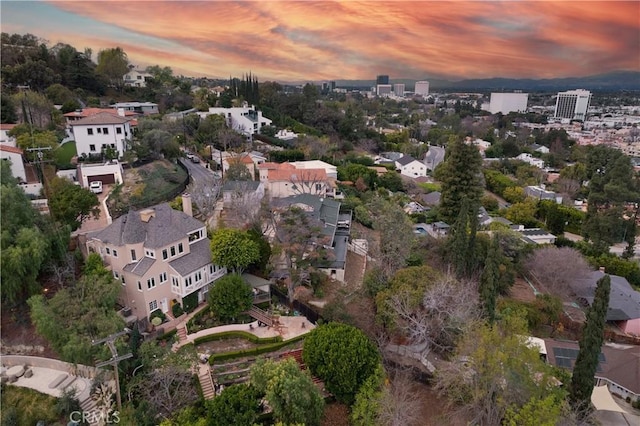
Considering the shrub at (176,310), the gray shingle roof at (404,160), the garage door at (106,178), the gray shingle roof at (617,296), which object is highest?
the garage door at (106,178)

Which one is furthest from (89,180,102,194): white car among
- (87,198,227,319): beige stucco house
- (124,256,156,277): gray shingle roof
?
(124,256,156,277): gray shingle roof

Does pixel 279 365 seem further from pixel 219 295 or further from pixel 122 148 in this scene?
pixel 122 148

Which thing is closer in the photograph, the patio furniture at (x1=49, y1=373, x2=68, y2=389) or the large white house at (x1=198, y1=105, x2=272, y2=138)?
the patio furniture at (x1=49, y1=373, x2=68, y2=389)

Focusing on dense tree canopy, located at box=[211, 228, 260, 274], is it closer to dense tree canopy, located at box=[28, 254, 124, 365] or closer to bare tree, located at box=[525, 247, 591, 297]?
dense tree canopy, located at box=[28, 254, 124, 365]

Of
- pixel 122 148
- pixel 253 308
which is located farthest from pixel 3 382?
pixel 122 148

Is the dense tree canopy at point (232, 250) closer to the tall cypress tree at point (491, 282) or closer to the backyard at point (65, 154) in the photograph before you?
the tall cypress tree at point (491, 282)

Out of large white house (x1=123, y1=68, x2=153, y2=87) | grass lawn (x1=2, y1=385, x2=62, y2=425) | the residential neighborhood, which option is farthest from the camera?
large white house (x1=123, y1=68, x2=153, y2=87)

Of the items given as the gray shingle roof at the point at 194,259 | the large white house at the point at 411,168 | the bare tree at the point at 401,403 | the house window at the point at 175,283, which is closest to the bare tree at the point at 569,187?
the large white house at the point at 411,168

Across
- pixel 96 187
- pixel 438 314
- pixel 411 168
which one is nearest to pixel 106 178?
pixel 96 187
